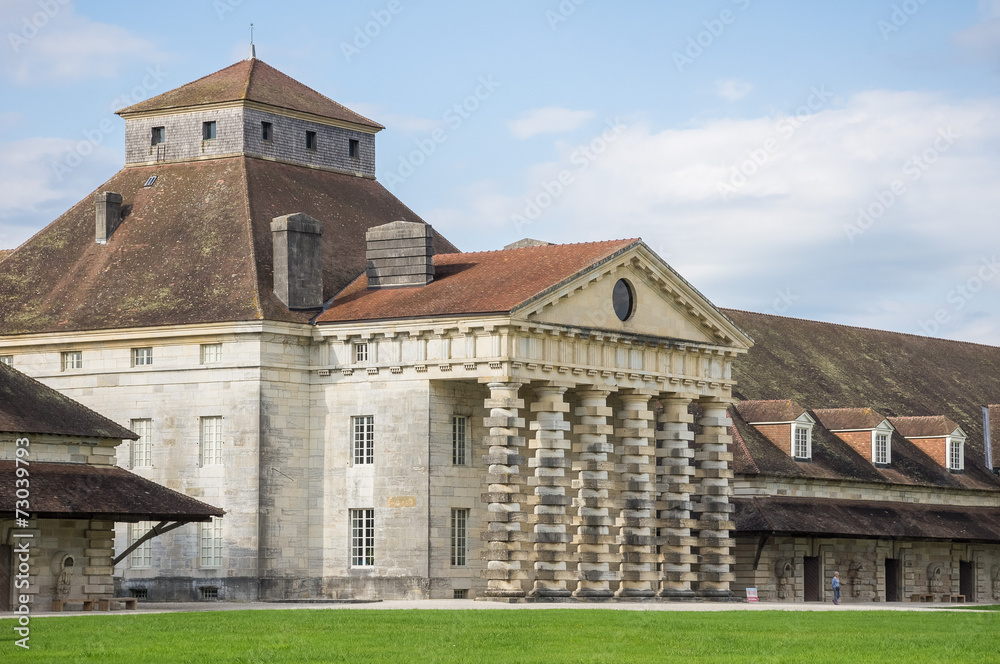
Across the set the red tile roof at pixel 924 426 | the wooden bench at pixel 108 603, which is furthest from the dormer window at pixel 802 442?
the wooden bench at pixel 108 603

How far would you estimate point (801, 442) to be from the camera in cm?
7638

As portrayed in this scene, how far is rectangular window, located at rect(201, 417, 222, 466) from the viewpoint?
2458 inches

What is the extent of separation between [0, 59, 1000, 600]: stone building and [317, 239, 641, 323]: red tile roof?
13 centimetres

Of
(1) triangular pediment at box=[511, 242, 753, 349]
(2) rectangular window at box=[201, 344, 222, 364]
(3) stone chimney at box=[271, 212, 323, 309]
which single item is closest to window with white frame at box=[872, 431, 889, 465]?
(1) triangular pediment at box=[511, 242, 753, 349]

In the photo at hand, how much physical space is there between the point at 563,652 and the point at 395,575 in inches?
981

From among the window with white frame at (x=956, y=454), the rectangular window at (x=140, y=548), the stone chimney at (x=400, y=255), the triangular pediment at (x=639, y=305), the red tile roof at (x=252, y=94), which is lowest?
the rectangular window at (x=140, y=548)

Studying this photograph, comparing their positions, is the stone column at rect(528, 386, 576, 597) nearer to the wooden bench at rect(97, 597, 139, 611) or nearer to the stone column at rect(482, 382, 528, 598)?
the stone column at rect(482, 382, 528, 598)

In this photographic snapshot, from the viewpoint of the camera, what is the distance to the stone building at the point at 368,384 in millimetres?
60969

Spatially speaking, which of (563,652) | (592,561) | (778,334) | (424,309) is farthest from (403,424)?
(778,334)

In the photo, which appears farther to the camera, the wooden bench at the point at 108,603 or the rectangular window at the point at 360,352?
the rectangular window at the point at 360,352

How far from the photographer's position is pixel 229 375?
62219mm

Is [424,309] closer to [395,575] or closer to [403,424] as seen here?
[403,424]

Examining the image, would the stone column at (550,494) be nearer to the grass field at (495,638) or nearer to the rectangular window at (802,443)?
the grass field at (495,638)

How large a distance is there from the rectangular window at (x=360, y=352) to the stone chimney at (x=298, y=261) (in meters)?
2.19
